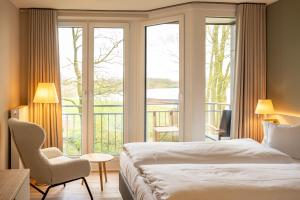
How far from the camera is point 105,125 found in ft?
17.3

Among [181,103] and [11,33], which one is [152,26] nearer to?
[181,103]

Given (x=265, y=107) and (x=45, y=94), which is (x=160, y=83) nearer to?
(x=265, y=107)

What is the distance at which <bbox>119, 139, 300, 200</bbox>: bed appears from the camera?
83.7 inches

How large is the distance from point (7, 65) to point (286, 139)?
3448 millimetres

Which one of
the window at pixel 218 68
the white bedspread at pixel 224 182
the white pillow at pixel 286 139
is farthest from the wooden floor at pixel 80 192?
the white pillow at pixel 286 139

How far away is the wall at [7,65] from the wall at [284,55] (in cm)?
353

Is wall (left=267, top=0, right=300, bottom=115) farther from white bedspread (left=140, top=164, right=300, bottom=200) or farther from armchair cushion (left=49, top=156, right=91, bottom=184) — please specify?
armchair cushion (left=49, top=156, right=91, bottom=184)

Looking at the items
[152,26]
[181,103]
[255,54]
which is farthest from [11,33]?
[255,54]

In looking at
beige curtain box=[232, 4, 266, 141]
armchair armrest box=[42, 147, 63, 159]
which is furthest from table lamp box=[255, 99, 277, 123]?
armchair armrest box=[42, 147, 63, 159]

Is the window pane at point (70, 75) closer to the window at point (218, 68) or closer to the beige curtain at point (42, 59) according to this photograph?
the beige curtain at point (42, 59)

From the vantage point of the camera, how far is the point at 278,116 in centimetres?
437

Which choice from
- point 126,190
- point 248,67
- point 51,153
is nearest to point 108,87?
point 51,153

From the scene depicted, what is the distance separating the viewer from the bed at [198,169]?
6.97ft

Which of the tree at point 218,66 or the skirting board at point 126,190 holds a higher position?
the tree at point 218,66
